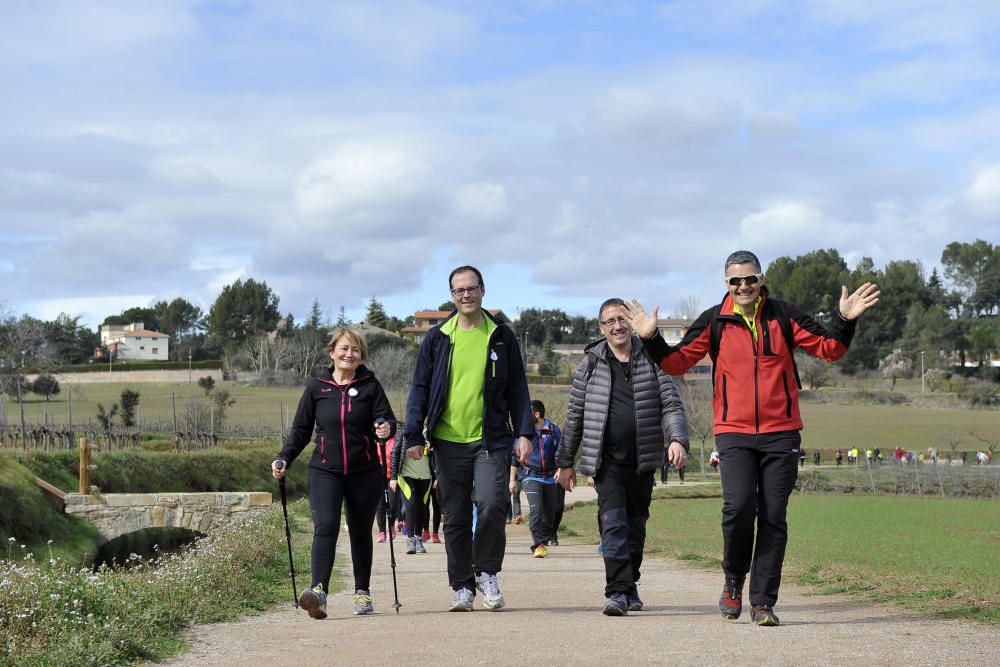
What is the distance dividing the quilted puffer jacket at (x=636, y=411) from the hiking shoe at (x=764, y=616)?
1.26 m

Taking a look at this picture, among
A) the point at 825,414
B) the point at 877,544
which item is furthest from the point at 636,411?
the point at 825,414

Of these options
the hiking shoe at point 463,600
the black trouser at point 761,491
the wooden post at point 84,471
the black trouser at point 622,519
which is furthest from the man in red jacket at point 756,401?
the wooden post at point 84,471

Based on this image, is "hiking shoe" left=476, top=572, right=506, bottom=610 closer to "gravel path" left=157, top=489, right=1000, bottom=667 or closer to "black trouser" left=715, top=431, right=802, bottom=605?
"gravel path" left=157, top=489, right=1000, bottom=667

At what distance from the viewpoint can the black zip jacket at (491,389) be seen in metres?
A: 8.20

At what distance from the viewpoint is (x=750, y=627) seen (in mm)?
7141

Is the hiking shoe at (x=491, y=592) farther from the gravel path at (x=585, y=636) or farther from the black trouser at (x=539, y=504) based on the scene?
the black trouser at (x=539, y=504)

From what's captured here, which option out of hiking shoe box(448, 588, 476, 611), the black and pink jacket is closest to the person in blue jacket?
hiking shoe box(448, 588, 476, 611)

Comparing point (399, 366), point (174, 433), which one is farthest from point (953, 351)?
point (174, 433)

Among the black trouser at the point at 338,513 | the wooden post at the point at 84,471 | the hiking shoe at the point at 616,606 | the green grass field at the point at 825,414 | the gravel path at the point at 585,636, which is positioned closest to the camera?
the gravel path at the point at 585,636

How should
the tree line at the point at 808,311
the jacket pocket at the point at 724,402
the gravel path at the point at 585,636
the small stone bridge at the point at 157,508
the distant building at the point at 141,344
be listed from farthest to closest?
the distant building at the point at 141,344 < the tree line at the point at 808,311 < the small stone bridge at the point at 157,508 < the jacket pocket at the point at 724,402 < the gravel path at the point at 585,636

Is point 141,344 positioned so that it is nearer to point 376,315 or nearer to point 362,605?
point 376,315

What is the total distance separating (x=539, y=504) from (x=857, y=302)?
774 centimetres

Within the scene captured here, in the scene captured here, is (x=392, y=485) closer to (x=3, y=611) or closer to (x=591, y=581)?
(x=591, y=581)

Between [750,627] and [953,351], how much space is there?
13036 centimetres
